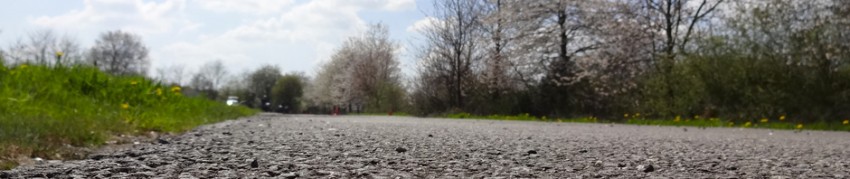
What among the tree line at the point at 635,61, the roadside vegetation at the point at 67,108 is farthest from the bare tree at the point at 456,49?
the roadside vegetation at the point at 67,108

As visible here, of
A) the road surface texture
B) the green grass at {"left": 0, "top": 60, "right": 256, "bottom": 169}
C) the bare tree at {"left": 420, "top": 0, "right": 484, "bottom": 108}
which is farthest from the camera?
the bare tree at {"left": 420, "top": 0, "right": 484, "bottom": 108}

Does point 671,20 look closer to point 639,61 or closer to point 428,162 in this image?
point 639,61

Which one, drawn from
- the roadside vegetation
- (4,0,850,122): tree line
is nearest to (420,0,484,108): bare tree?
(4,0,850,122): tree line

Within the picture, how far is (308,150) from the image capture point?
435 centimetres

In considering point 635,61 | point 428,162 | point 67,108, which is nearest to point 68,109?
point 67,108

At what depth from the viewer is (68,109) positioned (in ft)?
21.8

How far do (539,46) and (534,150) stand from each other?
723 inches

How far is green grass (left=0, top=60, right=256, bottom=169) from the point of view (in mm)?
4027

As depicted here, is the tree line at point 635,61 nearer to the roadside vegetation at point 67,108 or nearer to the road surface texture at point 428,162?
the roadside vegetation at point 67,108

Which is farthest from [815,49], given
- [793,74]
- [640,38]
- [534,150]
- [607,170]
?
[607,170]

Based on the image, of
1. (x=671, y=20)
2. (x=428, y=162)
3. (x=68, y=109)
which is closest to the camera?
(x=428, y=162)

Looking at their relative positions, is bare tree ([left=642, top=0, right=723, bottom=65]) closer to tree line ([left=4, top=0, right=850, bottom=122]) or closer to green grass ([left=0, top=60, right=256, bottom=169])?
Result: tree line ([left=4, top=0, right=850, bottom=122])

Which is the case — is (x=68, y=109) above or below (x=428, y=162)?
above

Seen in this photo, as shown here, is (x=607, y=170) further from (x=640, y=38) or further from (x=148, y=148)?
(x=640, y=38)
